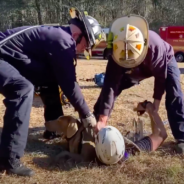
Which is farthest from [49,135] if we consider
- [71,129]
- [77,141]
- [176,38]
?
[176,38]

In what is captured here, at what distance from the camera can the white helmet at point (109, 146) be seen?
14.7 feet

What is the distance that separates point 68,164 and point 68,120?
0.76 metres

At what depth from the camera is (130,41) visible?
4758 millimetres

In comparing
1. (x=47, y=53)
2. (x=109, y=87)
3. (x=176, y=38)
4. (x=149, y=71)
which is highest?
(x=47, y=53)

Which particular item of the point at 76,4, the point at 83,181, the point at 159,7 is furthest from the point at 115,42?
the point at 159,7

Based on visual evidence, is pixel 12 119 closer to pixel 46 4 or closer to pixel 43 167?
pixel 43 167

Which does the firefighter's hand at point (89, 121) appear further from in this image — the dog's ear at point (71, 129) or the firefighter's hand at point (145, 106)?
Result: the firefighter's hand at point (145, 106)

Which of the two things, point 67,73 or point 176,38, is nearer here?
point 67,73

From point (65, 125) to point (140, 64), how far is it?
1.19 meters

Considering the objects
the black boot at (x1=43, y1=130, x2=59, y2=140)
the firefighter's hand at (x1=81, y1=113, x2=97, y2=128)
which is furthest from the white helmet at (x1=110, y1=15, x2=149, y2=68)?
the black boot at (x1=43, y1=130, x2=59, y2=140)

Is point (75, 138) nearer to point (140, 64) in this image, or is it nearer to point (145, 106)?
point (145, 106)

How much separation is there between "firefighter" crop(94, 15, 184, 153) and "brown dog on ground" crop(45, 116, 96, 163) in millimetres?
226

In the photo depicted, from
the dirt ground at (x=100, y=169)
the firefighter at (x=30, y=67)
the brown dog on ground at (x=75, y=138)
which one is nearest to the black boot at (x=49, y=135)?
the dirt ground at (x=100, y=169)

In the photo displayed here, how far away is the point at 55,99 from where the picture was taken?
18.8 ft
